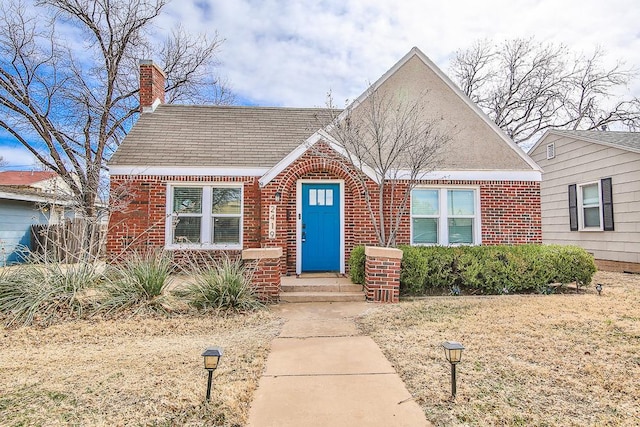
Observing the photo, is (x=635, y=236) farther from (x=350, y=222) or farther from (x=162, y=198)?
(x=162, y=198)

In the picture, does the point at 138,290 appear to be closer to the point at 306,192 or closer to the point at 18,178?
the point at 306,192

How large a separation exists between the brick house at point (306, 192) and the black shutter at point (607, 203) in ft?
9.88

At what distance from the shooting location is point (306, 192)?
354 inches

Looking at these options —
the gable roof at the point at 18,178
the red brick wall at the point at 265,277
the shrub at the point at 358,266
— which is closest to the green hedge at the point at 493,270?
the shrub at the point at 358,266

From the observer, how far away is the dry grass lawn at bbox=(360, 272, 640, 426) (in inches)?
112

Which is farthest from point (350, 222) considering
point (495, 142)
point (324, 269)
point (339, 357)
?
point (339, 357)

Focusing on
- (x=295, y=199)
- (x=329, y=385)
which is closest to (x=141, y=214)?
(x=295, y=199)

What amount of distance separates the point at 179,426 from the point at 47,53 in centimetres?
1757

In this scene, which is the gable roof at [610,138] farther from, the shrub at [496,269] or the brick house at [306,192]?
the shrub at [496,269]

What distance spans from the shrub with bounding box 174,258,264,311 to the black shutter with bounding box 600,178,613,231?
1066cm

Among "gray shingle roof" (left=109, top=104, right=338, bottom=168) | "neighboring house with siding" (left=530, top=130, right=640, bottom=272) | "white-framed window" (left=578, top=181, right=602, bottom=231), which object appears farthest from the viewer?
"white-framed window" (left=578, top=181, right=602, bottom=231)

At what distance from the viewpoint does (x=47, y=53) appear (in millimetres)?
14570

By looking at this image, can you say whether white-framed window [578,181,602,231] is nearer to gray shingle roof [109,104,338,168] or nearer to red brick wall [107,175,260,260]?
gray shingle roof [109,104,338,168]

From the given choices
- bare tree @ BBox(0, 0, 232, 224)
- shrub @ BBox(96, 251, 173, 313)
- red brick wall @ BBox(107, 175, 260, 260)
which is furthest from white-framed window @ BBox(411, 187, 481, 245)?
bare tree @ BBox(0, 0, 232, 224)
